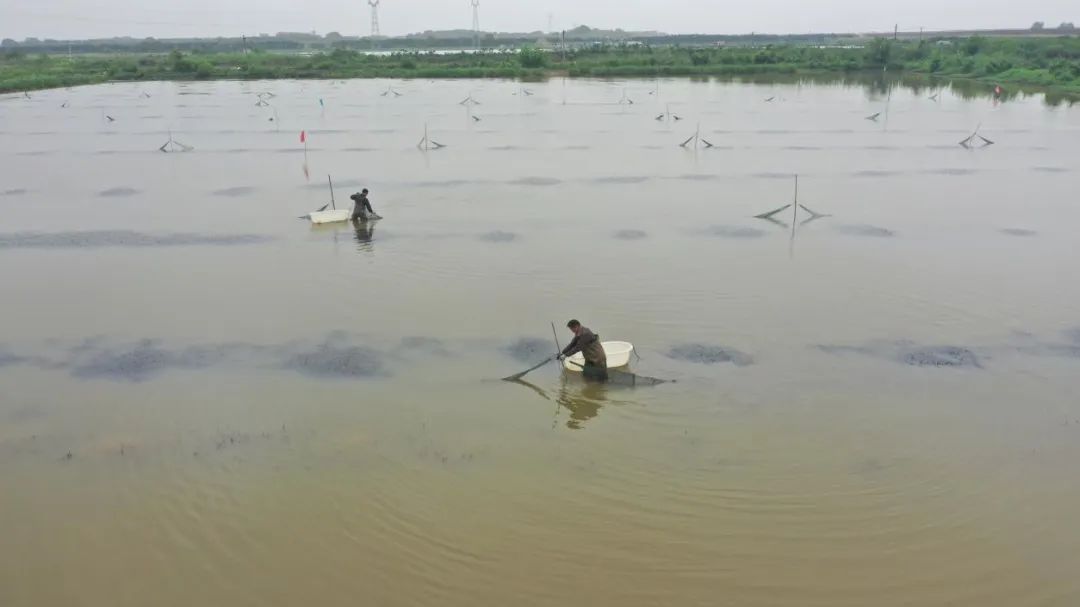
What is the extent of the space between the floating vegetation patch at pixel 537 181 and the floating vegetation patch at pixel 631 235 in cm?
539

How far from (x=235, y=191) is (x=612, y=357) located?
14470 millimetres

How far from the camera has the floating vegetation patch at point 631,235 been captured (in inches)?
619

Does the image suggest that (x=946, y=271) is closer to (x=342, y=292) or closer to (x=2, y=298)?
(x=342, y=292)

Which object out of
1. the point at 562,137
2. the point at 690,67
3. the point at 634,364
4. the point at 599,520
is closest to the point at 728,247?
the point at 634,364

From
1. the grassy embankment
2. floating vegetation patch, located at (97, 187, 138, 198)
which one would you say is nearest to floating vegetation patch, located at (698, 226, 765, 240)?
floating vegetation patch, located at (97, 187, 138, 198)

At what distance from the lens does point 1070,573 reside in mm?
6180

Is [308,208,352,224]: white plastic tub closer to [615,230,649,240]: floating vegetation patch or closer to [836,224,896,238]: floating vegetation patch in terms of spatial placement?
[615,230,649,240]: floating vegetation patch

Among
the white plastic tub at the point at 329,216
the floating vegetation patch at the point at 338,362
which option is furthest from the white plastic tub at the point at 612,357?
the white plastic tub at the point at 329,216

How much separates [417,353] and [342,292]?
9.62 ft

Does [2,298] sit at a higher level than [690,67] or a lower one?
lower

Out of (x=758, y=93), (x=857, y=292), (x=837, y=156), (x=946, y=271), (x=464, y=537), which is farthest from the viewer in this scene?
(x=758, y=93)

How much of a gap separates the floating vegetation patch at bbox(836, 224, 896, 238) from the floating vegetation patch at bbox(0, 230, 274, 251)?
11.1m

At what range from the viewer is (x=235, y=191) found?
20.7m

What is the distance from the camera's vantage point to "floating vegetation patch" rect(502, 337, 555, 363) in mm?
10117
